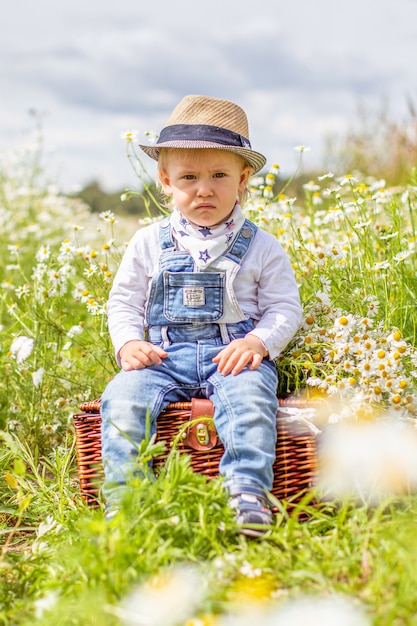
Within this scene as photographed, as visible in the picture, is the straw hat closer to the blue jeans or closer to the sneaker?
the blue jeans

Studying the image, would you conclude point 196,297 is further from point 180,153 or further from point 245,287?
point 180,153

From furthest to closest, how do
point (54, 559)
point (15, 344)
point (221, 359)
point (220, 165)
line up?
point (15, 344) < point (220, 165) < point (221, 359) < point (54, 559)

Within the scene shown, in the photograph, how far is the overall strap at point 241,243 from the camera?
2715mm

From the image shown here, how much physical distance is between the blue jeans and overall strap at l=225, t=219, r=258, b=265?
1.02 feet

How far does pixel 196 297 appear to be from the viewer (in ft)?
8.65

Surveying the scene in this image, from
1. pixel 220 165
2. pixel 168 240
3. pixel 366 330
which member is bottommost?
pixel 366 330

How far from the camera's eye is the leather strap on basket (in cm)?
243

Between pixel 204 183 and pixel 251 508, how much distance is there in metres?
1.14

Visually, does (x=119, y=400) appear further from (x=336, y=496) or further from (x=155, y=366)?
(x=336, y=496)

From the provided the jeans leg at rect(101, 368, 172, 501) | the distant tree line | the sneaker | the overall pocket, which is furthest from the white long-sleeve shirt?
the distant tree line

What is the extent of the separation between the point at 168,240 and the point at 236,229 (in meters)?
0.25

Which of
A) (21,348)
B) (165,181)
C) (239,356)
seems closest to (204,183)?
(165,181)

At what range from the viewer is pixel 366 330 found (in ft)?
9.10

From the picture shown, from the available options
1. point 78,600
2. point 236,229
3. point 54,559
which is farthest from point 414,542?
point 236,229
